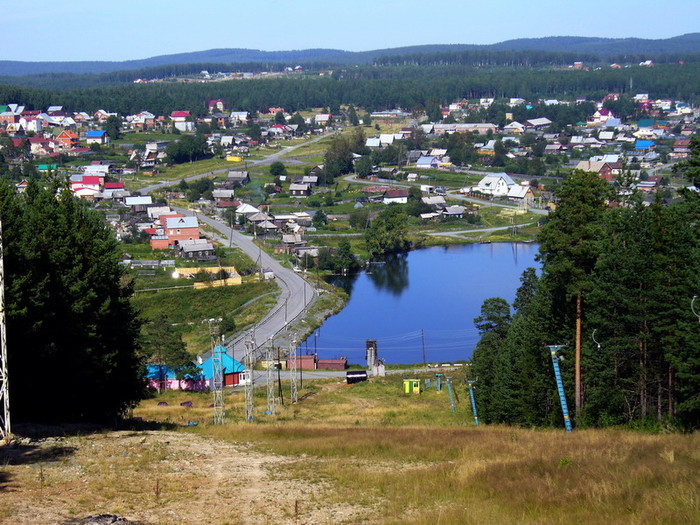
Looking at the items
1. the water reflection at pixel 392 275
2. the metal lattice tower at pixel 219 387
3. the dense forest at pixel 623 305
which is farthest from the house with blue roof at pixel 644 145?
the dense forest at pixel 623 305

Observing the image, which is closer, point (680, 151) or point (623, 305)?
point (623, 305)

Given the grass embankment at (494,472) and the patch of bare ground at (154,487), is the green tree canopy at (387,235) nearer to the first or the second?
the grass embankment at (494,472)

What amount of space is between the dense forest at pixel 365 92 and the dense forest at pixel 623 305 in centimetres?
5740

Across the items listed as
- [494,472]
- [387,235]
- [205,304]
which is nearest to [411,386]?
[205,304]

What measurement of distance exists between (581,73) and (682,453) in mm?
85139

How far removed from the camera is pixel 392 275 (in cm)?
3006

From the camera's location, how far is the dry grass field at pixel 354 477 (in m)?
4.78

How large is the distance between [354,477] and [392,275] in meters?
24.2

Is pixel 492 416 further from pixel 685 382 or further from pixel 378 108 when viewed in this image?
pixel 378 108

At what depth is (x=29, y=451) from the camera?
6.21m

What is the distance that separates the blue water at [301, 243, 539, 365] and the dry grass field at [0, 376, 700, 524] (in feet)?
47.0

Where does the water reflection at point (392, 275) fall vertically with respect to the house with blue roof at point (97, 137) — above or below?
below

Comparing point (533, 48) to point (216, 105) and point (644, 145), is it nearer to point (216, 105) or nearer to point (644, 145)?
point (216, 105)

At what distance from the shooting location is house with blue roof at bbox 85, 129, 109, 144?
2087 inches
